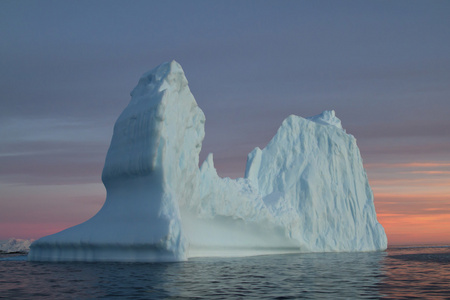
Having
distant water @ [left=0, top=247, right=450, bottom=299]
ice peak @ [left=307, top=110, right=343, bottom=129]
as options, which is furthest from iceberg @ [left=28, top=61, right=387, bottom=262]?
distant water @ [left=0, top=247, right=450, bottom=299]

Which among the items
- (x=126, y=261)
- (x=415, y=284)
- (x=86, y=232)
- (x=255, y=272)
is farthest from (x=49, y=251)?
(x=415, y=284)

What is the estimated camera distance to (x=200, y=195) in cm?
2580

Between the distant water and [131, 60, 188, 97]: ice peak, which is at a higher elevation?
[131, 60, 188, 97]: ice peak

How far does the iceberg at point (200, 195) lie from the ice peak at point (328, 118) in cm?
22

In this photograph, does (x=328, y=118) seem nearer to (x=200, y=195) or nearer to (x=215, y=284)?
(x=200, y=195)

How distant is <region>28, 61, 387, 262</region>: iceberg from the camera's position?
2008 cm

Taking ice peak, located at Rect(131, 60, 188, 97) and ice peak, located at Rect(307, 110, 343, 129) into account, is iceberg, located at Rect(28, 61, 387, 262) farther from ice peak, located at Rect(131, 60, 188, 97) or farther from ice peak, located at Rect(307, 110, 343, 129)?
ice peak, located at Rect(307, 110, 343, 129)

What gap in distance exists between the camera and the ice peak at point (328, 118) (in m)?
38.6

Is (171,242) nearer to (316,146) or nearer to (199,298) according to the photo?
(199,298)

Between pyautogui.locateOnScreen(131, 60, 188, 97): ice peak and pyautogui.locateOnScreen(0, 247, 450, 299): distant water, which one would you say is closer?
→ pyautogui.locateOnScreen(0, 247, 450, 299): distant water

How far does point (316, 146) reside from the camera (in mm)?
36562

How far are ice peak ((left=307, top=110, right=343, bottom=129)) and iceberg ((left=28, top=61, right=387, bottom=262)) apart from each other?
0.72 feet

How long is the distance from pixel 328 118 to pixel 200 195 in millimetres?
16817

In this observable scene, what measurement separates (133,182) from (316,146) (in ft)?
59.8
